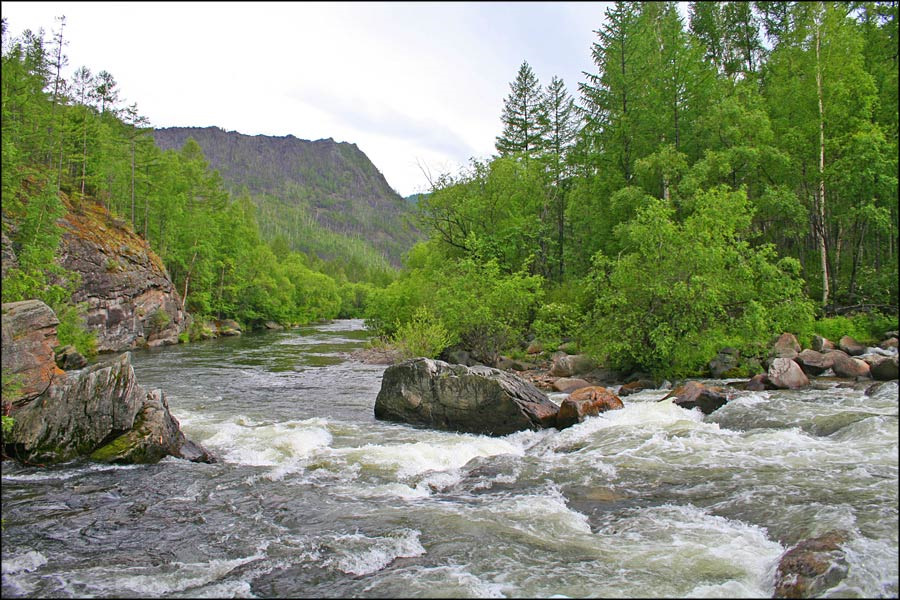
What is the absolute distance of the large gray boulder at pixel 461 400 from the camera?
14484 mm

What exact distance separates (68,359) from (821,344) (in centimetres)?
3253

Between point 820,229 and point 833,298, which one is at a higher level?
point 820,229

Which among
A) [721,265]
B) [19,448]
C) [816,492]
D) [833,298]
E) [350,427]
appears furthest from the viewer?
[833,298]

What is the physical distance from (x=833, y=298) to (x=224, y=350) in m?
→ 35.9

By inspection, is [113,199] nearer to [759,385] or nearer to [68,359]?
[68,359]

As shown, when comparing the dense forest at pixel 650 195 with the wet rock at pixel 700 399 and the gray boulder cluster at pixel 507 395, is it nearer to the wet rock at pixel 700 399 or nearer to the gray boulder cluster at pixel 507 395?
the gray boulder cluster at pixel 507 395

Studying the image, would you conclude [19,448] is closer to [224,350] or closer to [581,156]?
[224,350]

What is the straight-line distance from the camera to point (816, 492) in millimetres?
8844

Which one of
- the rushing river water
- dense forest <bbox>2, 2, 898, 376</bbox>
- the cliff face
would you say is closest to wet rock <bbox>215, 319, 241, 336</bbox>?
the cliff face

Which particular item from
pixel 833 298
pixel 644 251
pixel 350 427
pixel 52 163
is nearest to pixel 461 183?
pixel 644 251

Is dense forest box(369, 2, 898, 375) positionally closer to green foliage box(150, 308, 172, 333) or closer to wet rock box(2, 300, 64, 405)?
wet rock box(2, 300, 64, 405)

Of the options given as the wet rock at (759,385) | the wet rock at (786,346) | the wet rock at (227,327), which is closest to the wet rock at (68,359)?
the wet rock at (227,327)

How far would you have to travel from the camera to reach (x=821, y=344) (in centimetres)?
2012

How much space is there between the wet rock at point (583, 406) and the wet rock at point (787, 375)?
5063 millimetres
